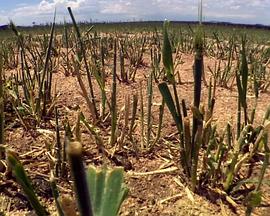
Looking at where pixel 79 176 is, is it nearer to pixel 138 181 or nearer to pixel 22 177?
pixel 22 177

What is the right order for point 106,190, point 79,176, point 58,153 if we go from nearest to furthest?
point 79,176
point 106,190
point 58,153

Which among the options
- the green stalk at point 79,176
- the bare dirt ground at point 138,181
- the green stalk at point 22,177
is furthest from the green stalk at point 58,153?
the green stalk at point 79,176

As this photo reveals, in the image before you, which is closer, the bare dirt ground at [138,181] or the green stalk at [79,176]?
the green stalk at [79,176]

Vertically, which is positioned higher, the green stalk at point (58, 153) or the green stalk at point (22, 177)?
the green stalk at point (22, 177)

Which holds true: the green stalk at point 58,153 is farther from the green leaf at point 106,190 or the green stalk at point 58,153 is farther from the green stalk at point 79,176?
the green stalk at point 79,176

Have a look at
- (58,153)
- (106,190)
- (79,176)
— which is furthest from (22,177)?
(58,153)

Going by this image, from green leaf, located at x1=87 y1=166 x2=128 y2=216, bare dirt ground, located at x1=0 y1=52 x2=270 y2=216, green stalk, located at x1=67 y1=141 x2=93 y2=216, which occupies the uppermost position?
green stalk, located at x1=67 y1=141 x2=93 y2=216

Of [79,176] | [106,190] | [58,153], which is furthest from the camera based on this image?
[58,153]

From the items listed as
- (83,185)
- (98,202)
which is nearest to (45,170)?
(98,202)

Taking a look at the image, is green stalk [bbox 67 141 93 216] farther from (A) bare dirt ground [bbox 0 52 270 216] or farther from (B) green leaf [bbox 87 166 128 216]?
(A) bare dirt ground [bbox 0 52 270 216]

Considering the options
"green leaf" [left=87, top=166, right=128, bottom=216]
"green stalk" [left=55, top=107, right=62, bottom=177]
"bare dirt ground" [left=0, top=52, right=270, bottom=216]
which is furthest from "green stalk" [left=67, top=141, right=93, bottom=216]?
"green stalk" [left=55, top=107, right=62, bottom=177]

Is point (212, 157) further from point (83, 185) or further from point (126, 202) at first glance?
point (83, 185)

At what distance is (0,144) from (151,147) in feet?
1.79

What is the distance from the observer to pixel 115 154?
57.4 inches
